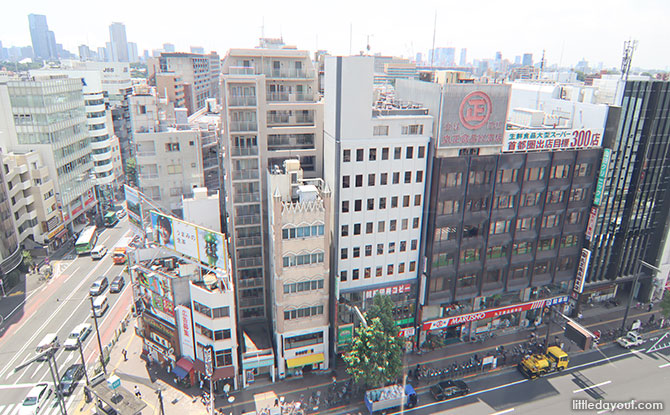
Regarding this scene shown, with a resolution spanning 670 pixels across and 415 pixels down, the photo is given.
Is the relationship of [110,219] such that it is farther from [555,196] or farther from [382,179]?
[555,196]

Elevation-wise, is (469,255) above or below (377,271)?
above

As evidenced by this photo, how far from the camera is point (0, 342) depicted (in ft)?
202

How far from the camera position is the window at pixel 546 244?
63125 millimetres

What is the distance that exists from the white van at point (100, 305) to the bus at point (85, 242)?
22.5 metres

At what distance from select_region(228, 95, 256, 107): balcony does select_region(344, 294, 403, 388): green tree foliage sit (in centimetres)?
3078

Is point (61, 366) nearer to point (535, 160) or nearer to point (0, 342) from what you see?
point (0, 342)

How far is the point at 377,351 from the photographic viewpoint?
5078cm

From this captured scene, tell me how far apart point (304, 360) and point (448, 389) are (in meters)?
19.0

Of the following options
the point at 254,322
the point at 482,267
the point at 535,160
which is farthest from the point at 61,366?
the point at 535,160

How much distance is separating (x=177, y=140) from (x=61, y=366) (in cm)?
3563

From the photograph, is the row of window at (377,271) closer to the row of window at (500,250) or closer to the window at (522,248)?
the row of window at (500,250)

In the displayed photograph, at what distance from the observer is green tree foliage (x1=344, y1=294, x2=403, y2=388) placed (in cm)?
5016

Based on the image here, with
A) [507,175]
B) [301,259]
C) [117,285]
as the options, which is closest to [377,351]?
[301,259]

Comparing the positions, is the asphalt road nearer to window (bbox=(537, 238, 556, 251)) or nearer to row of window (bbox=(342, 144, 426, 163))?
row of window (bbox=(342, 144, 426, 163))
